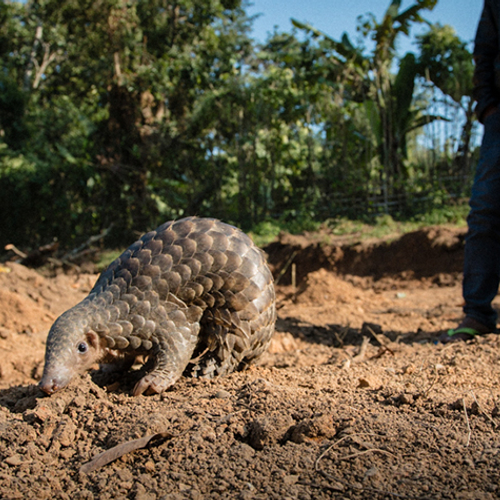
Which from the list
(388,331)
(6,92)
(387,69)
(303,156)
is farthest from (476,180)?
(6,92)

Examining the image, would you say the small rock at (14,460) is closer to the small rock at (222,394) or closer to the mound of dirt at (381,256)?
the small rock at (222,394)

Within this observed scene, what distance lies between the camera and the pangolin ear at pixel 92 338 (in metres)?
2.58

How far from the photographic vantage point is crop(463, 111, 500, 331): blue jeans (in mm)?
3701

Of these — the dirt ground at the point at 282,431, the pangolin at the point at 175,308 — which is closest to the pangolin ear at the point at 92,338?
the pangolin at the point at 175,308

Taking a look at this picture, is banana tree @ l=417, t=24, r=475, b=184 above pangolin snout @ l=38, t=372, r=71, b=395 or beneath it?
above

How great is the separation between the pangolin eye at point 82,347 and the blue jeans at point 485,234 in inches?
118

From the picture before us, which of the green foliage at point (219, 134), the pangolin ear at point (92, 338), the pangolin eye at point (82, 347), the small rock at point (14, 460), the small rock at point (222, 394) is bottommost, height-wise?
the small rock at point (14, 460)

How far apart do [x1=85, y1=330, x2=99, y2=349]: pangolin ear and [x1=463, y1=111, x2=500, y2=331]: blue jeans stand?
9.69 feet

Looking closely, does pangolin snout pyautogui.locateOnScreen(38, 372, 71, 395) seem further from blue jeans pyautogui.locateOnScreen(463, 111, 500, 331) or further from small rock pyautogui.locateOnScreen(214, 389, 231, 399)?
blue jeans pyautogui.locateOnScreen(463, 111, 500, 331)

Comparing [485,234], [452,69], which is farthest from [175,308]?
[452,69]

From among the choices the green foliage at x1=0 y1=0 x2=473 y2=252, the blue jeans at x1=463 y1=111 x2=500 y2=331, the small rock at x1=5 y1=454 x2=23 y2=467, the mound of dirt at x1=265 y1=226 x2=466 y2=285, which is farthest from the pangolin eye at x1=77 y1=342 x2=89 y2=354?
the green foliage at x1=0 y1=0 x2=473 y2=252

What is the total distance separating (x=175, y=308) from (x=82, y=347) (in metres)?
0.56

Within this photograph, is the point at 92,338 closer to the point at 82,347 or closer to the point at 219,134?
the point at 82,347

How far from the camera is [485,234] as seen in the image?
3.73m
